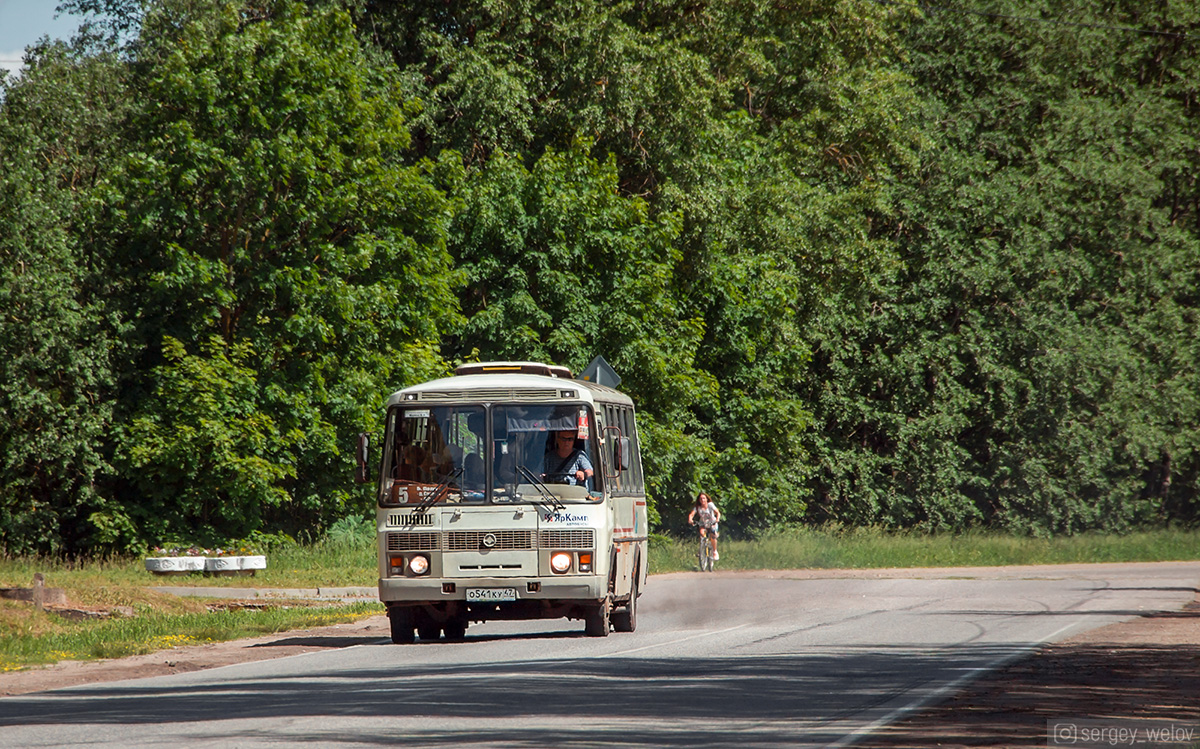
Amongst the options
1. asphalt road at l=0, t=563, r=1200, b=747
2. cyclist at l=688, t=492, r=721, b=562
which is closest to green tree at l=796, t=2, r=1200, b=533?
cyclist at l=688, t=492, r=721, b=562

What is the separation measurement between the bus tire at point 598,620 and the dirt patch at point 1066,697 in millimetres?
4813

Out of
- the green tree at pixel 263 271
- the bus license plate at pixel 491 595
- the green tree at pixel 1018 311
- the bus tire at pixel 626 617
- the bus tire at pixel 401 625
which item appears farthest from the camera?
the green tree at pixel 1018 311

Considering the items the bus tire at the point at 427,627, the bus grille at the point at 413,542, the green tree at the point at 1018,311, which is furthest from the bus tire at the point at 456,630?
the green tree at the point at 1018,311

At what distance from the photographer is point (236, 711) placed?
1177 centimetres

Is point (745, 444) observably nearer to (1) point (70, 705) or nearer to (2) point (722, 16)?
(2) point (722, 16)

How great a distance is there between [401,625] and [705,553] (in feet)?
68.5

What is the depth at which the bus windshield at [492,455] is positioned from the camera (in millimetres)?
16828

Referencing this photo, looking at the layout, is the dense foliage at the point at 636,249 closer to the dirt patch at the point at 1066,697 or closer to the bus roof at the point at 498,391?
the bus roof at the point at 498,391

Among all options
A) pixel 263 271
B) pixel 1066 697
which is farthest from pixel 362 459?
pixel 263 271

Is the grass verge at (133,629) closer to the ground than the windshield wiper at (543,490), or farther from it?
closer to the ground

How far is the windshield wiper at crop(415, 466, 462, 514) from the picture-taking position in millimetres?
16766

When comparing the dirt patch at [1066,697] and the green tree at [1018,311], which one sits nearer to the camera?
the dirt patch at [1066,697]

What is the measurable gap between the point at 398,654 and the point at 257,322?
21.0 metres

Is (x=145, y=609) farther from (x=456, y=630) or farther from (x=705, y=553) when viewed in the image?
(x=705, y=553)
